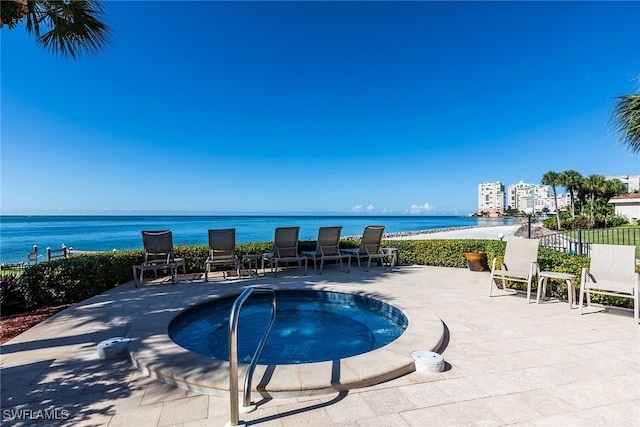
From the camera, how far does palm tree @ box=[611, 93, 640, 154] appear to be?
235 inches

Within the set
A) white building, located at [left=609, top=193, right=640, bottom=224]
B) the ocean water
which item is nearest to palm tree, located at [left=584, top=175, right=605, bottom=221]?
white building, located at [left=609, top=193, right=640, bottom=224]

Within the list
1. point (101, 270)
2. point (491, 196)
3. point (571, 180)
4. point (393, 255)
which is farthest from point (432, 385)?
point (491, 196)

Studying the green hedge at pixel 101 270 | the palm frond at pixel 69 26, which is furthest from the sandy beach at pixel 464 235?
the palm frond at pixel 69 26

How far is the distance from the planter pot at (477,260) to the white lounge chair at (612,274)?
2959mm

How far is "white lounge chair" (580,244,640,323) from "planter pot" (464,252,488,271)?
2.96 meters

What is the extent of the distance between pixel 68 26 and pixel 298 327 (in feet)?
18.7

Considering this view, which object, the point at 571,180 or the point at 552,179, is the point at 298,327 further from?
the point at 571,180

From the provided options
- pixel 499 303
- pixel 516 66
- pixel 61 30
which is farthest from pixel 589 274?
pixel 516 66

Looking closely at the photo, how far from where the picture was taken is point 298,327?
4.47 meters

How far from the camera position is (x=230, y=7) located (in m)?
9.73

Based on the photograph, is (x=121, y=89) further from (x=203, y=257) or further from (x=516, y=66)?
(x=516, y=66)

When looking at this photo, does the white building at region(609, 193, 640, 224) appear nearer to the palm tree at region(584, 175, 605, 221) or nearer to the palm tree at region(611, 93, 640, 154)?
the palm tree at region(584, 175, 605, 221)

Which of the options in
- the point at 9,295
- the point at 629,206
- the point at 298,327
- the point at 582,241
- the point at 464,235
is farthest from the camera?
the point at 629,206

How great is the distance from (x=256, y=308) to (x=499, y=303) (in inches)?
169
